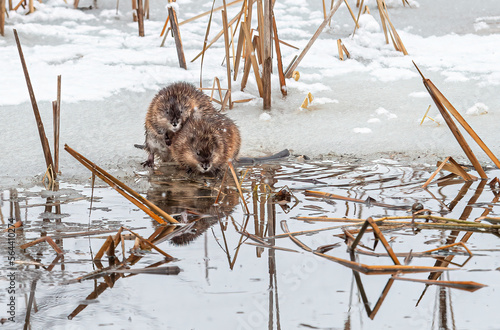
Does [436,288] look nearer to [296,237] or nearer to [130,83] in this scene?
[296,237]

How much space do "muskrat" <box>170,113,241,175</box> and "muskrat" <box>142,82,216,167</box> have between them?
0.07m

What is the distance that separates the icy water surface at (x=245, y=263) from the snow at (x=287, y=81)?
2.74 ft

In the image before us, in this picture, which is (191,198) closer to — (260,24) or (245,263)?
(245,263)

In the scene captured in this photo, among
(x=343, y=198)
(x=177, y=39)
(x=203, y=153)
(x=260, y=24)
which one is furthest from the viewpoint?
(x=177, y=39)

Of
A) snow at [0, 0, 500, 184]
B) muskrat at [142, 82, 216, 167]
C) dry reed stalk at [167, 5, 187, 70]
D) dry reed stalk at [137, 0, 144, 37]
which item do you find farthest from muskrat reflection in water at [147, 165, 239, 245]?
dry reed stalk at [137, 0, 144, 37]

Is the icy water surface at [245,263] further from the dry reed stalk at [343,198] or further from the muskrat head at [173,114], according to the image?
the muskrat head at [173,114]

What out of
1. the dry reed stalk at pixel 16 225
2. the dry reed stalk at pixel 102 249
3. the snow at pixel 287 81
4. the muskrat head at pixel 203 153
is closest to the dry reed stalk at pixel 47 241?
the dry reed stalk at pixel 102 249

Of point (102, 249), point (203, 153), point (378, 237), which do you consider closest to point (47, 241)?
point (102, 249)

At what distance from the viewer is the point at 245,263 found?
2.32m

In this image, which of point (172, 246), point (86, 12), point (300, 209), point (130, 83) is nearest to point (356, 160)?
point (300, 209)

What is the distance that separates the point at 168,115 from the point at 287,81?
149 centimetres

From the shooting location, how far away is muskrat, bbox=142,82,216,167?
4344 mm

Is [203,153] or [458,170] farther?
[203,153]

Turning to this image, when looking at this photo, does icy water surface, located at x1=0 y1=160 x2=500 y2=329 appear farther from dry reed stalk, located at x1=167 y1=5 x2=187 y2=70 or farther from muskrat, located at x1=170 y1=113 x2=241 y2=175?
dry reed stalk, located at x1=167 y1=5 x2=187 y2=70
